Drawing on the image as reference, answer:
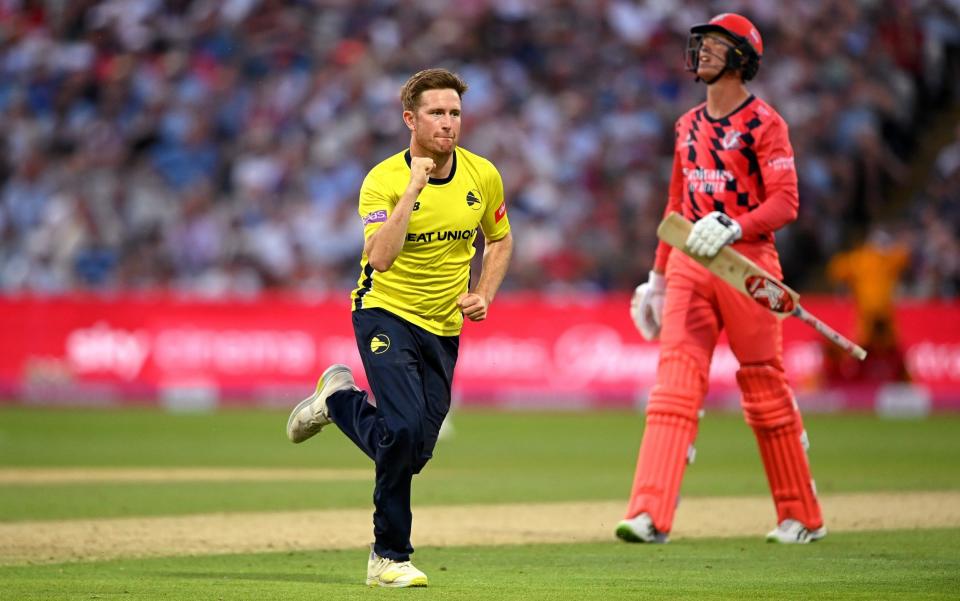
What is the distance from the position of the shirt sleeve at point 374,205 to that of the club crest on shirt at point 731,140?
99.0 inches

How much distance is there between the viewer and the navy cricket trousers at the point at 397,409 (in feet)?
22.1

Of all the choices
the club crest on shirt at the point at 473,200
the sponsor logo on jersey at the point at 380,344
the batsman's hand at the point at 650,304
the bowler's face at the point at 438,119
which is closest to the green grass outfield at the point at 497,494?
the sponsor logo on jersey at the point at 380,344

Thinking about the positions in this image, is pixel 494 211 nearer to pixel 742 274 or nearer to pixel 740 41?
pixel 742 274

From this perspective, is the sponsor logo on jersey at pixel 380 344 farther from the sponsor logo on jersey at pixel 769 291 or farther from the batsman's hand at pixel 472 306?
the sponsor logo on jersey at pixel 769 291

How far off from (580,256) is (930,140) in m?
5.32

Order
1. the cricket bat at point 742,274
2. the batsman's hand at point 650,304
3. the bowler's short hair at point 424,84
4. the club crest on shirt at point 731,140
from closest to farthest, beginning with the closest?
the bowler's short hair at point 424,84 < the cricket bat at point 742,274 < the club crest on shirt at point 731,140 < the batsman's hand at point 650,304

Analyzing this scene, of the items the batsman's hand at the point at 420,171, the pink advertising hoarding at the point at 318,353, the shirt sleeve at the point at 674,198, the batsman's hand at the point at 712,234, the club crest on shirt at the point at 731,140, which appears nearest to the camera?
the batsman's hand at the point at 420,171

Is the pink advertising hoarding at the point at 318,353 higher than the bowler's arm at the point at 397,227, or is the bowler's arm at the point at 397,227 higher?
the bowler's arm at the point at 397,227

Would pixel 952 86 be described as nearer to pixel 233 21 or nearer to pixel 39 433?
pixel 233 21

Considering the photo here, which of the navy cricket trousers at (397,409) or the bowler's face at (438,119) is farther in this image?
the bowler's face at (438,119)

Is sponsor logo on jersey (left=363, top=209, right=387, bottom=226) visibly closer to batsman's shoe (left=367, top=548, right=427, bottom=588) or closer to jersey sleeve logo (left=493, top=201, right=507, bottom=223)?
jersey sleeve logo (left=493, top=201, right=507, bottom=223)

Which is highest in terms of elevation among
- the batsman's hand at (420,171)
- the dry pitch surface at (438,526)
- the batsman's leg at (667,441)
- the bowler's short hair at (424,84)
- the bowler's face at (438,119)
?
the bowler's short hair at (424,84)

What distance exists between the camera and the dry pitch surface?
870 centimetres

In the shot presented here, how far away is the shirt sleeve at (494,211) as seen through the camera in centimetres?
722
